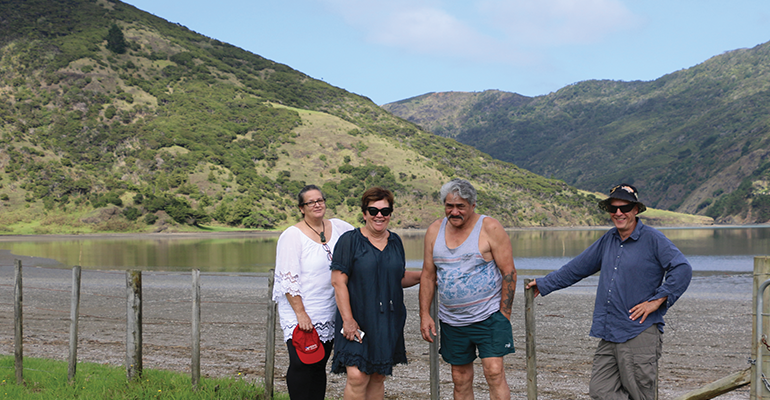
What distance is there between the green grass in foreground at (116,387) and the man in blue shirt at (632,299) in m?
3.34

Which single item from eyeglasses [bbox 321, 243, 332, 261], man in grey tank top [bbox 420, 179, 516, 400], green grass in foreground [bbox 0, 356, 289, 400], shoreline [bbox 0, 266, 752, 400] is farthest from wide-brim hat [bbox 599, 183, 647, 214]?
green grass in foreground [bbox 0, 356, 289, 400]

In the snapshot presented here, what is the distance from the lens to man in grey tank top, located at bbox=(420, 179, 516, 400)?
4223 millimetres

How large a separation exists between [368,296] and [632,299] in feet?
6.05

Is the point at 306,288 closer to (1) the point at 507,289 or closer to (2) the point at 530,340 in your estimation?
(1) the point at 507,289

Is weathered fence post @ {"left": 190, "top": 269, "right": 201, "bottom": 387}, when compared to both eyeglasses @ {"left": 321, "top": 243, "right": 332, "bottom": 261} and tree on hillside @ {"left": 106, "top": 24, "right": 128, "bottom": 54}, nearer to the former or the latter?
eyeglasses @ {"left": 321, "top": 243, "right": 332, "bottom": 261}

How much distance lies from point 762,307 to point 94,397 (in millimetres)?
5795

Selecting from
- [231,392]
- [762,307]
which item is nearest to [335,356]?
[231,392]

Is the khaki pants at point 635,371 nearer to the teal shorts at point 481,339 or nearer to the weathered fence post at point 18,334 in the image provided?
the teal shorts at point 481,339

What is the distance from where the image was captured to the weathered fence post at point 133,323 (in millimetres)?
5863

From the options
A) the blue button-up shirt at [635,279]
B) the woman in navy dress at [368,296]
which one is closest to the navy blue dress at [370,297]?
the woman in navy dress at [368,296]

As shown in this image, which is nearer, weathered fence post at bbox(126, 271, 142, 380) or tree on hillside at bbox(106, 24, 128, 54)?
weathered fence post at bbox(126, 271, 142, 380)

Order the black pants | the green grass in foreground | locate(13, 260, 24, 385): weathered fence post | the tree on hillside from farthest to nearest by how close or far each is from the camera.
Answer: the tree on hillside
locate(13, 260, 24, 385): weathered fence post
the green grass in foreground
the black pants

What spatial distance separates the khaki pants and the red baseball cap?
6.69 feet

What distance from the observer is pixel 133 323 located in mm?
5922
